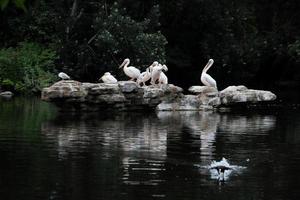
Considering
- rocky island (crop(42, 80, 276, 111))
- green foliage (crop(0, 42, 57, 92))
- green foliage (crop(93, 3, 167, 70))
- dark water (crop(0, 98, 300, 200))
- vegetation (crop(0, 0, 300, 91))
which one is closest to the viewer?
dark water (crop(0, 98, 300, 200))

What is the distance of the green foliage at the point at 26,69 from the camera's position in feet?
116

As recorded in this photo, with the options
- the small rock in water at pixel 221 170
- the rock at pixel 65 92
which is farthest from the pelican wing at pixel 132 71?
the small rock in water at pixel 221 170

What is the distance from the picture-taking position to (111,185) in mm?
11875

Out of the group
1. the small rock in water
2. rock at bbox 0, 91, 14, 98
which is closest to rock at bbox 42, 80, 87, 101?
rock at bbox 0, 91, 14, 98

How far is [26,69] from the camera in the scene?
36.2 m

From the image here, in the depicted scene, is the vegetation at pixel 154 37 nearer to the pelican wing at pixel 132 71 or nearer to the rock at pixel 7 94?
the rock at pixel 7 94

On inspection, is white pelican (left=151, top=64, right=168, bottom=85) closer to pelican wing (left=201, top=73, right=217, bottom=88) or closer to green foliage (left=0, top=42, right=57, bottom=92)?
pelican wing (left=201, top=73, right=217, bottom=88)

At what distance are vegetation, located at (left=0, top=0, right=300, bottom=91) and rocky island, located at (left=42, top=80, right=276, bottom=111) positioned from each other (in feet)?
25.4

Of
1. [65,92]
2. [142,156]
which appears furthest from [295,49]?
[142,156]

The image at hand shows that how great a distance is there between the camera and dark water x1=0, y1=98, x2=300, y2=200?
11539 mm

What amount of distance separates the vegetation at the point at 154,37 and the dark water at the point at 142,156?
1108cm

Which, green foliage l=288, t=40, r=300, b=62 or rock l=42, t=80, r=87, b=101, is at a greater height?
green foliage l=288, t=40, r=300, b=62

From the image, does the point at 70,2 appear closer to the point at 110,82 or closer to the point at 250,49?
the point at 250,49

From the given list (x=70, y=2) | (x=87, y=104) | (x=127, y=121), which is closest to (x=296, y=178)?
(x=127, y=121)
